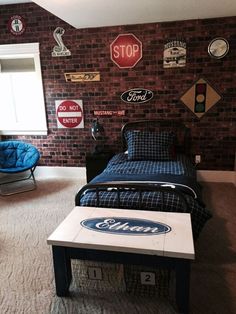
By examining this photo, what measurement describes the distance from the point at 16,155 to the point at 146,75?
7.66 feet

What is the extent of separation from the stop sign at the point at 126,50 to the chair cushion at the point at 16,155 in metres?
1.84

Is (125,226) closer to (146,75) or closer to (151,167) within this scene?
(151,167)

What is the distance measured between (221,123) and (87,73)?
214 centimetres

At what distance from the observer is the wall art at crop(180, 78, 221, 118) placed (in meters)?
3.73

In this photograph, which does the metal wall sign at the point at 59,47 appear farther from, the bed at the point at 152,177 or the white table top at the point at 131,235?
the white table top at the point at 131,235

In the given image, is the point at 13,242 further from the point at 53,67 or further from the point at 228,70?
the point at 228,70

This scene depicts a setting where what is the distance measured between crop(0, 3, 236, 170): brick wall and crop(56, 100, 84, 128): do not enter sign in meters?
0.08

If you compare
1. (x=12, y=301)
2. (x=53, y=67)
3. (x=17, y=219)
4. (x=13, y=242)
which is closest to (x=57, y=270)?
(x=12, y=301)

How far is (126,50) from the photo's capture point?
12.6 ft

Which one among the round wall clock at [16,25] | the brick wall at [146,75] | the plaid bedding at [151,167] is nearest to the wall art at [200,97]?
the brick wall at [146,75]

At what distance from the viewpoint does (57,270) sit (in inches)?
69.8

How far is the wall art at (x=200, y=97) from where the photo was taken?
3.73 meters

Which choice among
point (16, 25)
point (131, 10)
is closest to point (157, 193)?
point (131, 10)

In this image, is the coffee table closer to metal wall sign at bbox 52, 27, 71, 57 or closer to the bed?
the bed
